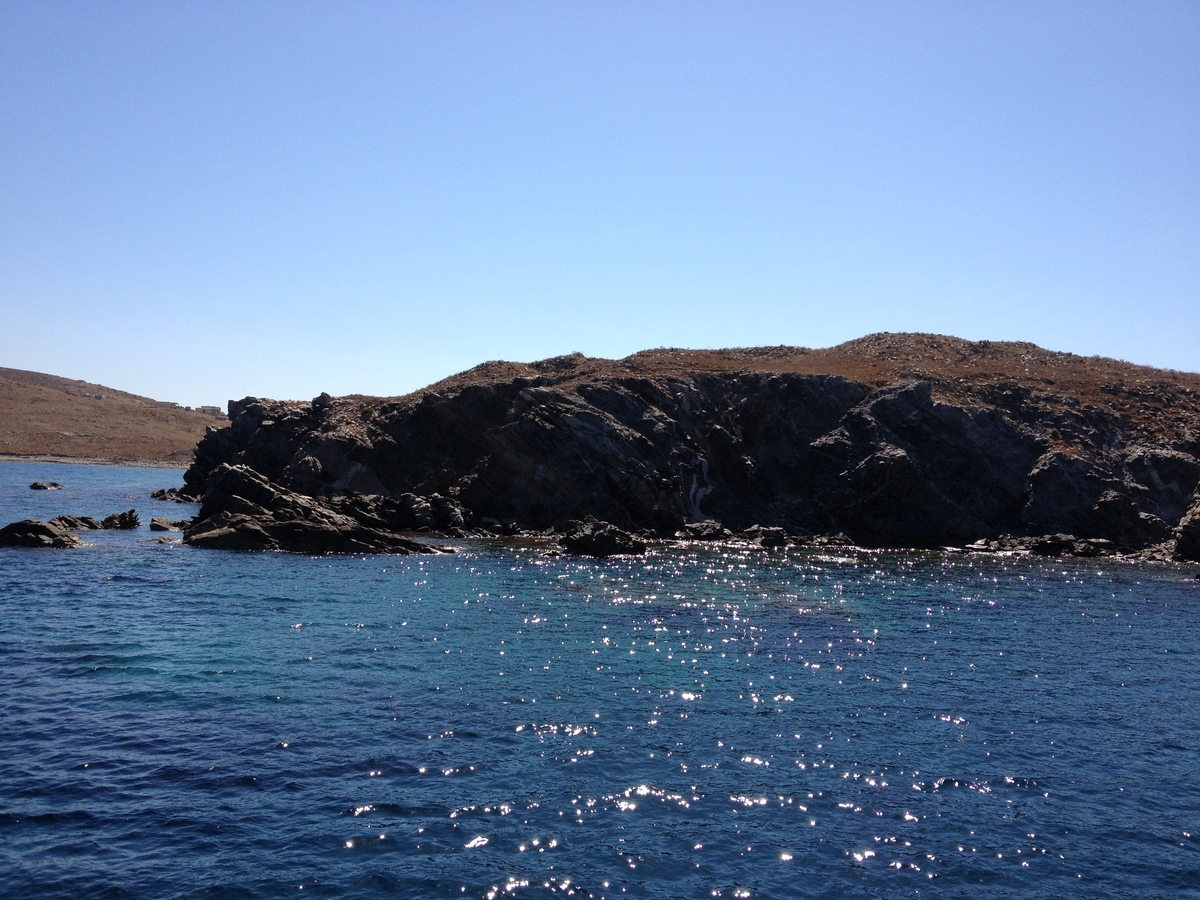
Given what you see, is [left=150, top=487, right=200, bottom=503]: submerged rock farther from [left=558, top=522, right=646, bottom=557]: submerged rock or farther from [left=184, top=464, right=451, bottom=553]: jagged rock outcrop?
[left=558, top=522, right=646, bottom=557]: submerged rock

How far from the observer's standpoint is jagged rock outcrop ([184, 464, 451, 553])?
53000 mm

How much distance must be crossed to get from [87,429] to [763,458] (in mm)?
140419

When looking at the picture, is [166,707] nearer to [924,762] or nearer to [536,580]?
[924,762]

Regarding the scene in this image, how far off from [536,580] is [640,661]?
17.1 metres

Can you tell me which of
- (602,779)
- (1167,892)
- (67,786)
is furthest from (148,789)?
(1167,892)

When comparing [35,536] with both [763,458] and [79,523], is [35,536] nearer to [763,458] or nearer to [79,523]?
[79,523]

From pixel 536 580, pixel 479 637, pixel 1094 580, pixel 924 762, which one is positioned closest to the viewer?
pixel 924 762

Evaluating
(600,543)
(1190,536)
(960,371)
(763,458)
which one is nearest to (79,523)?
(600,543)

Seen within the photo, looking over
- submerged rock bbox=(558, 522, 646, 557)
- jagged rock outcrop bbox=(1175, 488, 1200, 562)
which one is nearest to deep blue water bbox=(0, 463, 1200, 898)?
submerged rock bbox=(558, 522, 646, 557)

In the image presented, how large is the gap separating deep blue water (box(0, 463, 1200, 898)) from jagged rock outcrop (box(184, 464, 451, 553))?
13399mm

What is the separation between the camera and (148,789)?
16.6 metres

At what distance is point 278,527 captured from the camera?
53.6 metres

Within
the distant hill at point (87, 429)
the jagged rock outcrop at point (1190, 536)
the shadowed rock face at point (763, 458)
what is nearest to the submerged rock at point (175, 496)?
the shadowed rock face at point (763, 458)

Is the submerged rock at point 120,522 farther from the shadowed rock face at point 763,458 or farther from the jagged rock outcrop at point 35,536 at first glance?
the jagged rock outcrop at point 35,536
